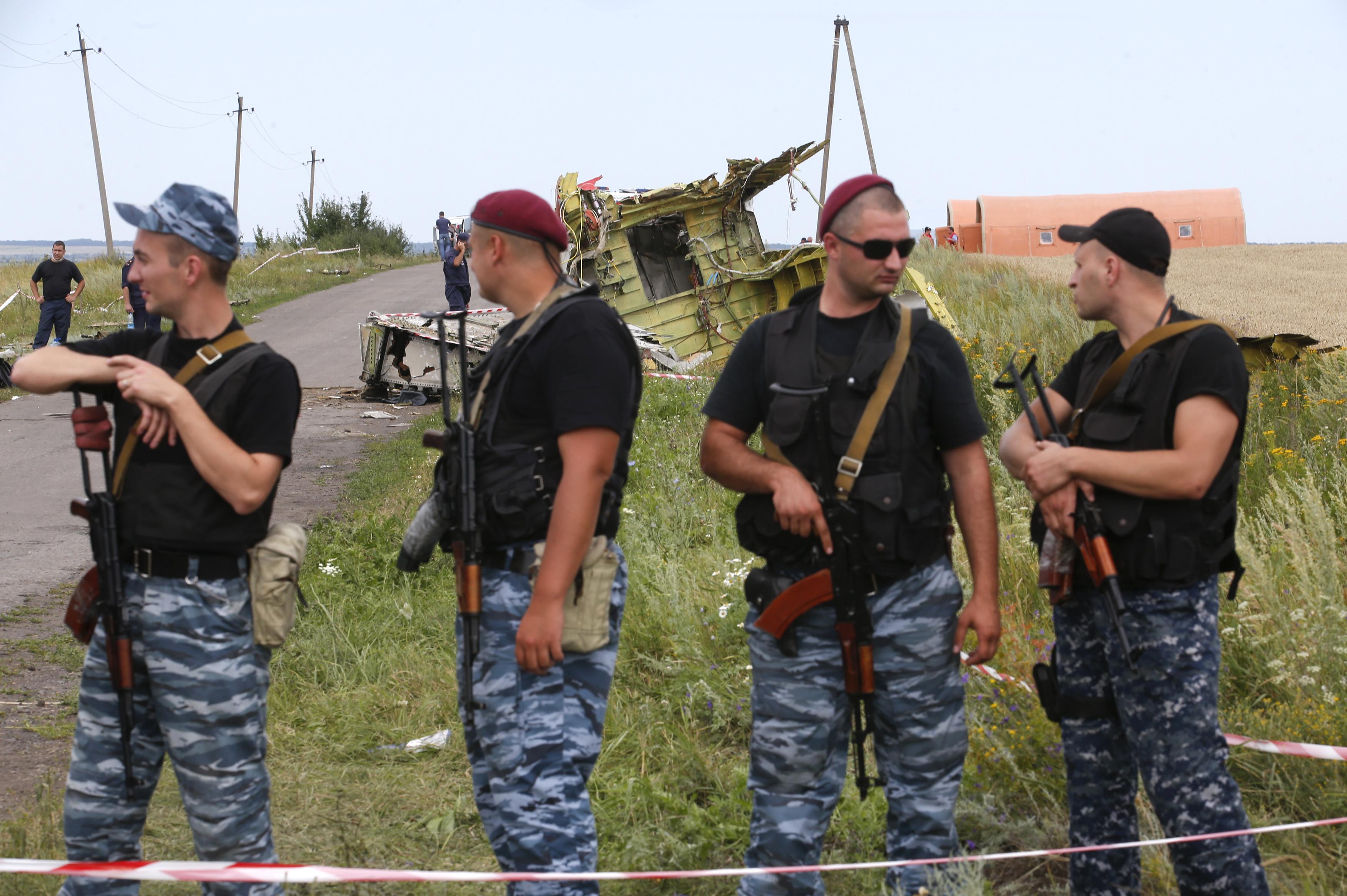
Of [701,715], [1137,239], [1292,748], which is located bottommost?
[701,715]

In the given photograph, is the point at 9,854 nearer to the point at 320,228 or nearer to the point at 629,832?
the point at 629,832

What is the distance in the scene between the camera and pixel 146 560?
8.82 feet

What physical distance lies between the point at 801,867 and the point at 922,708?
477 mm

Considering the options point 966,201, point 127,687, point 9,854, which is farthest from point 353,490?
point 966,201

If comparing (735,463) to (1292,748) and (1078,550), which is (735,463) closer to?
(1078,550)

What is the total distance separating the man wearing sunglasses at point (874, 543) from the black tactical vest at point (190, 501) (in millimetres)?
1212

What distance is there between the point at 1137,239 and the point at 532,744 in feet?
6.30

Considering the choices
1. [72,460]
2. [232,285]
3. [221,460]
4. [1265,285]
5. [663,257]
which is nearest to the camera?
[221,460]

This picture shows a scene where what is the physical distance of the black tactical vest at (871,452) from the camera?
276 centimetres

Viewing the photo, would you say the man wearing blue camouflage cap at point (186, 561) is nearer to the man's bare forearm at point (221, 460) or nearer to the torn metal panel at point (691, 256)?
the man's bare forearm at point (221, 460)

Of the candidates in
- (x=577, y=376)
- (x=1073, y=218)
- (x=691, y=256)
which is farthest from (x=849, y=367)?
(x=1073, y=218)

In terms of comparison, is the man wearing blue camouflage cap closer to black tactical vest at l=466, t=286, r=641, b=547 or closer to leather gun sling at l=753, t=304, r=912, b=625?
black tactical vest at l=466, t=286, r=641, b=547

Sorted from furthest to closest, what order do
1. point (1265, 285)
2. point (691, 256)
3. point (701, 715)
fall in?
point (1265, 285) < point (691, 256) < point (701, 715)

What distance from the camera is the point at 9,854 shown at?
12.0ft
